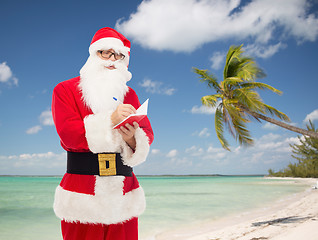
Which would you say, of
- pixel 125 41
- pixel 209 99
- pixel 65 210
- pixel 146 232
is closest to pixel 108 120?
pixel 65 210

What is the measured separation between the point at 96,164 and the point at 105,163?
0.05 metres

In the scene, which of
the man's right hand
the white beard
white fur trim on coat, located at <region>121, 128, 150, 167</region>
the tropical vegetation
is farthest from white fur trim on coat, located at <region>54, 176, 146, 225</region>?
the tropical vegetation

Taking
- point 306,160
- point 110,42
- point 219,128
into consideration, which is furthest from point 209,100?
point 306,160

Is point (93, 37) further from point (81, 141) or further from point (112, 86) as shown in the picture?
point (81, 141)

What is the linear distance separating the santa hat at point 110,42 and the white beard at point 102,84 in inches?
3.1

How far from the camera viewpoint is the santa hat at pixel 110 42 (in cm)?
182

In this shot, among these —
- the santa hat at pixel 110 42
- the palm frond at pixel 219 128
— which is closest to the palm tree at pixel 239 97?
the palm frond at pixel 219 128

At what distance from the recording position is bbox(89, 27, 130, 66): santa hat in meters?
1.82

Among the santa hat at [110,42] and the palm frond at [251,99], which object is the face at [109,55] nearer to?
the santa hat at [110,42]

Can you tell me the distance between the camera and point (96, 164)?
1503 mm

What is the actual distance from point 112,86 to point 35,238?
5.44 m

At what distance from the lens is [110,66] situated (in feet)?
5.83

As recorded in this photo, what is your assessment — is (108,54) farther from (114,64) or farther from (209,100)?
(209,100)

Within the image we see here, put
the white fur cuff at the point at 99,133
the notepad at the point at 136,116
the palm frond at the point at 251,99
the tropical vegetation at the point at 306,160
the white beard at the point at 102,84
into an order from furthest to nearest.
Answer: the tropical vegetation at the point at 306,160
the palm frond at the point at 251,99
the white beard at the point at 102,84
the white fur cuff at the point at 99,133
the notepad at the point at 136,116
